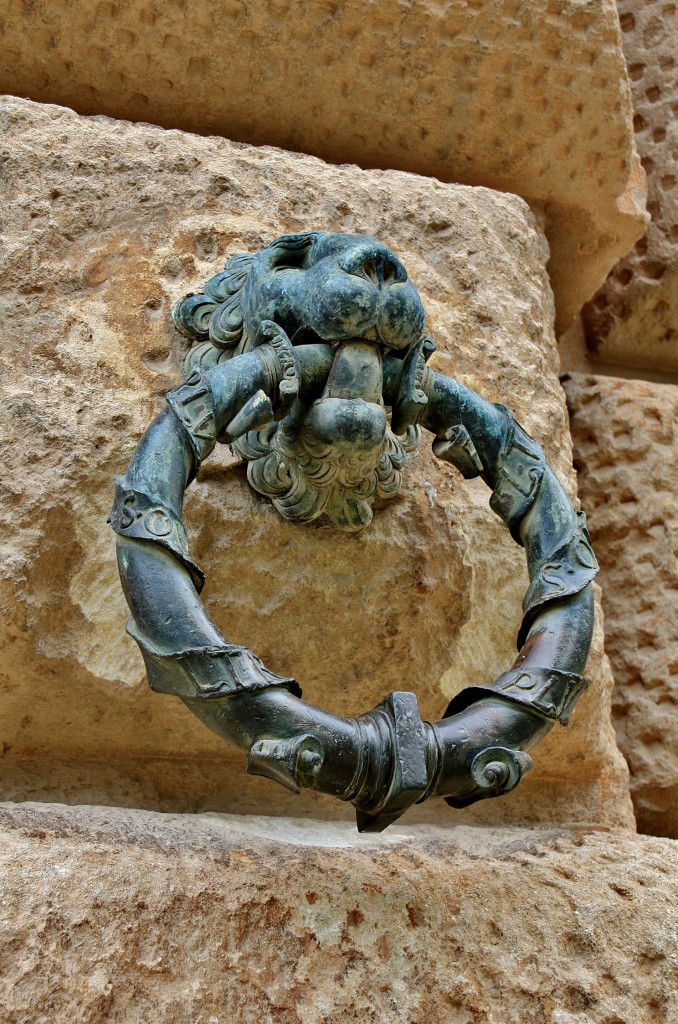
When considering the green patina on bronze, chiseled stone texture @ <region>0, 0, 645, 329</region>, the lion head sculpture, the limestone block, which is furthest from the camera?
the limestone block

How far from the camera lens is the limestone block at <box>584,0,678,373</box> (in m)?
1.55

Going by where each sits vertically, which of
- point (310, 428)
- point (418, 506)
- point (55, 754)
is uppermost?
point (310, 428)

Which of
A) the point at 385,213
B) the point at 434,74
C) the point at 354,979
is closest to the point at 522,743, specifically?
the point at 354,979

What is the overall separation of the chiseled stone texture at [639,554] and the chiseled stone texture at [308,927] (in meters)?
0.30

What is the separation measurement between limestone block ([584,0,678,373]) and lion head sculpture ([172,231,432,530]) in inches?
26.0

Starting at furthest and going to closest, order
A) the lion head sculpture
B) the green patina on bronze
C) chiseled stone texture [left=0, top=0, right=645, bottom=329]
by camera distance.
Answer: chiseled stone texture [left=0, top=0, right=645, bottom=329] < the lion head sculpture < the green patina on bronze

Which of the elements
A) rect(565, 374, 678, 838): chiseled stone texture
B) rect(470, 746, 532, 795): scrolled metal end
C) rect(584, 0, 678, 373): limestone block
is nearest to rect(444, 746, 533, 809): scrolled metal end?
rect(470, 746, 532, 795): scrolled metal end

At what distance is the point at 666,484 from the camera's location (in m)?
1.36

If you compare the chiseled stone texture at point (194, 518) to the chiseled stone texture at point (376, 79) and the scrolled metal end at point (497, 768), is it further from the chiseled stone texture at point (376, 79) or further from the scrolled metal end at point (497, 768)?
Result: the scrolled metal end at point (497, 768)

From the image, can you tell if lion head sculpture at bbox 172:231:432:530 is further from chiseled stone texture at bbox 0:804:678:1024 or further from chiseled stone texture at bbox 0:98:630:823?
chiseled stone texture at bbox 0:804:678:1024

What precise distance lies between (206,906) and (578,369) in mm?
980

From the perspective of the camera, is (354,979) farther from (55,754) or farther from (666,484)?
(666,484)

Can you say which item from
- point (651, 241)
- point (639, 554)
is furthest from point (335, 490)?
point (651, 241)

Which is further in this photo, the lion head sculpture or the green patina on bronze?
the lion head sculpture
